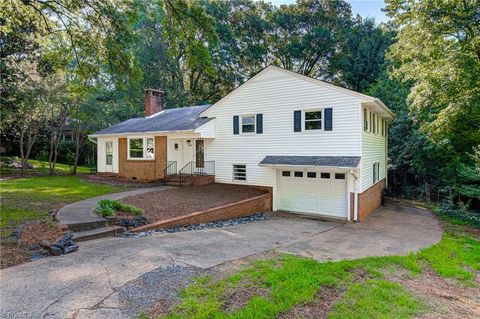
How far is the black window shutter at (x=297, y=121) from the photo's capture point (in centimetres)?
1423

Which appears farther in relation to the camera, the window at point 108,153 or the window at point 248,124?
the window at point 108,153

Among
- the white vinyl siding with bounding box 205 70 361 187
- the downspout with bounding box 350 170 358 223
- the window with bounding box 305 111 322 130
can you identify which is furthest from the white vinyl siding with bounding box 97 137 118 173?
the downspout with bounding box 350 170 358 223

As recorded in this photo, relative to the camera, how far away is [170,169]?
18.4 metres

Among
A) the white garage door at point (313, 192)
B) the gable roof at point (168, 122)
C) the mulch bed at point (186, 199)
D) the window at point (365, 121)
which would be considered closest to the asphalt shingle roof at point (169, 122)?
the gable roof at point (168, 122)

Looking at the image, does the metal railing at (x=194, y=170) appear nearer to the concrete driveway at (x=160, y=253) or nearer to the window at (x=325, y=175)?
the concrete driveway at (x=160, y=253)

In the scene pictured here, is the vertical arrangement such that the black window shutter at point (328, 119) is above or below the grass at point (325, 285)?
above

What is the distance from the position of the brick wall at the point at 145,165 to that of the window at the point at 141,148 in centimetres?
35

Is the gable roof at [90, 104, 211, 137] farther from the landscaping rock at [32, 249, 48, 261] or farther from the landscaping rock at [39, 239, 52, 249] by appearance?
the landscaping rock at [32, 249, 48, 261]

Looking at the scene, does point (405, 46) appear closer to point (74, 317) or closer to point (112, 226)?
point (112, 226)

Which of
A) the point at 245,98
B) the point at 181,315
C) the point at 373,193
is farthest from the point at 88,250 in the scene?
the point at 373,193

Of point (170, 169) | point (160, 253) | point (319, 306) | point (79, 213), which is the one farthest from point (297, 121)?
point (319, 306)

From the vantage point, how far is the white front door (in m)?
21.5

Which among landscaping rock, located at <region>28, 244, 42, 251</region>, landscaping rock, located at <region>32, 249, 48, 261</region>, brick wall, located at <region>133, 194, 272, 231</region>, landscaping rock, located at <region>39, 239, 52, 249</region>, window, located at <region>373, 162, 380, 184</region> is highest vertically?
window, located at <region>373, 162, 380, 184</region>

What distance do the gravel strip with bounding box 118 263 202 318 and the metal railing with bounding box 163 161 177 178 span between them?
12809mm
